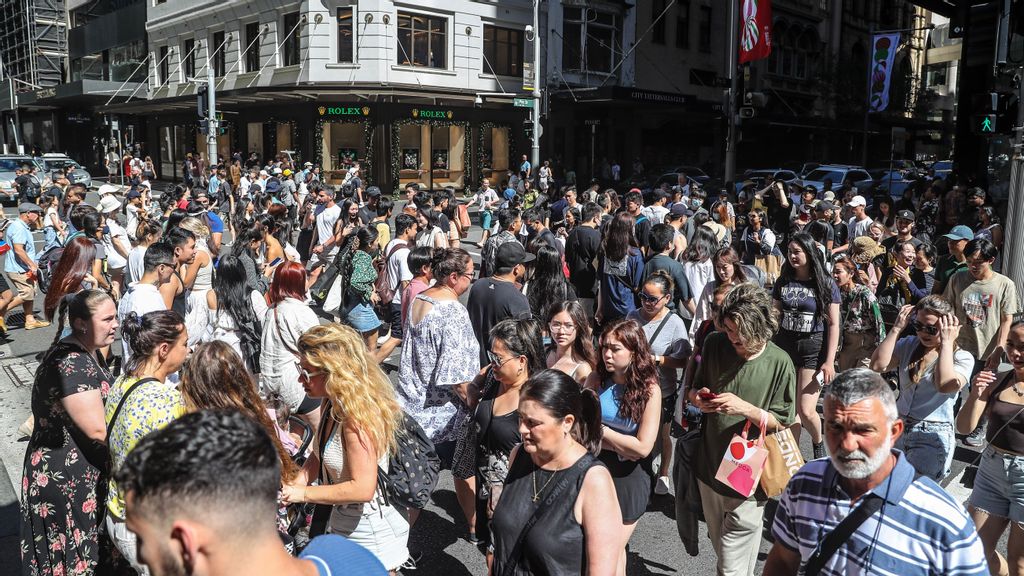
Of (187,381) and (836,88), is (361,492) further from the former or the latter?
(836,88)

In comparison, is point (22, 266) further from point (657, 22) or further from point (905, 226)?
point (657, 22)

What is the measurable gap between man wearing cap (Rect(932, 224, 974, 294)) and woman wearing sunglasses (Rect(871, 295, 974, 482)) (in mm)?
3488

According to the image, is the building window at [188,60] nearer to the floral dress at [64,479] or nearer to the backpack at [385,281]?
the backpack at [385,281]

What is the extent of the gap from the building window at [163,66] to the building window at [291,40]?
1085cm

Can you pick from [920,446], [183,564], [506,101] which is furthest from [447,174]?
[183,564]

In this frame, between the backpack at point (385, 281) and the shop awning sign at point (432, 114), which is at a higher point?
the shop awning sign at point (432, 114)

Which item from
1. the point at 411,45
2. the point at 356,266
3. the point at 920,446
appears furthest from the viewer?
the point at 411,45

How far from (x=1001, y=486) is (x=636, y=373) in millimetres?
1943

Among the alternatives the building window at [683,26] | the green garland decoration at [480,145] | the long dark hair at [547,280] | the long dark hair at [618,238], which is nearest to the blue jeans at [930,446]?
the long dark hair at [547,280]

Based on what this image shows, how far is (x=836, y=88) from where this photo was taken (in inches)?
1886

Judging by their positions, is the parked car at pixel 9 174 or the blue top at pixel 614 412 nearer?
the blue top at pixel 614 412

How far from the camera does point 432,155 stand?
3494 centimetres

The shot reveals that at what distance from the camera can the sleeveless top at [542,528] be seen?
3.00 metres

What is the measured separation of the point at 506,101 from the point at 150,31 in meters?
20.6
